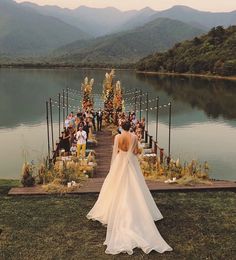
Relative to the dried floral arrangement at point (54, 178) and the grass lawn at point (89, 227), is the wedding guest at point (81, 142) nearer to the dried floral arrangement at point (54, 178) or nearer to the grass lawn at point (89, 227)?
the dried floral arrangement at point (54, 178)

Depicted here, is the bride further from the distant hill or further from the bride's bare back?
the distant hill

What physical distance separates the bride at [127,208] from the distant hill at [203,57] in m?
87.0

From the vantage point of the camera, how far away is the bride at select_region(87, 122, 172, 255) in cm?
835

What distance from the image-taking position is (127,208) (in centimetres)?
879

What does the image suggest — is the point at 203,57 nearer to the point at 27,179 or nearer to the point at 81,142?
the point at 81,142

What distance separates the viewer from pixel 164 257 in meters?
8.16

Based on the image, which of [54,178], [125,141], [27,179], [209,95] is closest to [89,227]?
[125,141]

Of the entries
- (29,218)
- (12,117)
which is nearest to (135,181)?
(29,218)

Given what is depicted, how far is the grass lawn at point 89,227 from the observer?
837 cm

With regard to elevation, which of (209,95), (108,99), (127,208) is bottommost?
(209,95)

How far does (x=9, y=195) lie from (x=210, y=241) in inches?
238

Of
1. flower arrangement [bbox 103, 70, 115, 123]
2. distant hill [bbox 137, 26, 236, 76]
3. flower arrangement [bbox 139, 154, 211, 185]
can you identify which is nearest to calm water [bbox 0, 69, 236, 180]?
flower arrangement [bbox 103, 70, 115, 123]

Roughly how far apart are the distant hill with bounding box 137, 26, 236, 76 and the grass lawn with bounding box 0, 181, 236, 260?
85.1m

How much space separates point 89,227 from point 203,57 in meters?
98.7
